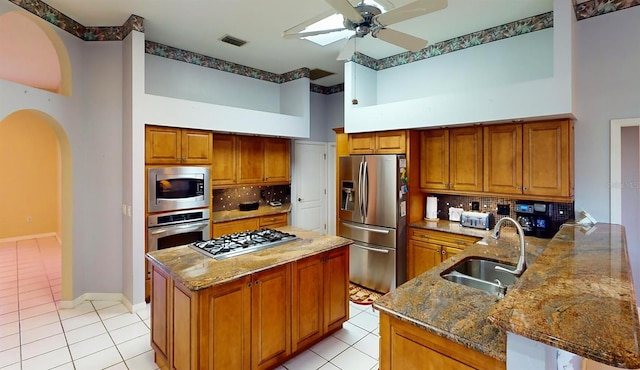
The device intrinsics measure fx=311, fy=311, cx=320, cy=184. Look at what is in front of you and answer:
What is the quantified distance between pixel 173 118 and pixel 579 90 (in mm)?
4402

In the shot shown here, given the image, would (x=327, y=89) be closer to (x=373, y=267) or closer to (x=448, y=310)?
(x=373, y=267)

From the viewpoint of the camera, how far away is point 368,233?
413cm

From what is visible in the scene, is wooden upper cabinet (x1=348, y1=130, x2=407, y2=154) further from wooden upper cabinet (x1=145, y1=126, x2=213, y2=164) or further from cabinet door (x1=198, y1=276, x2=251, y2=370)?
cabinet door (x1=198, y1=276, x2=251, y2=370)

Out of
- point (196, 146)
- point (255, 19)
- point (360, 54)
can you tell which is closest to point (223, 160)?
point (196, 146)

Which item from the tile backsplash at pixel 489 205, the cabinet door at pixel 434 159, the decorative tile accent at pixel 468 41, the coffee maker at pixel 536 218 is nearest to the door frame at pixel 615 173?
the tile backsplash at pixel 489 205

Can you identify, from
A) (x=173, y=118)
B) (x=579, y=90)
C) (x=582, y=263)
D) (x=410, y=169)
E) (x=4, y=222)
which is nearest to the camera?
(x=582, y=263)

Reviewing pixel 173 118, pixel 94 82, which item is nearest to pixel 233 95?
pixel 173 118

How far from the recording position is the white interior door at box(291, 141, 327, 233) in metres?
5.74

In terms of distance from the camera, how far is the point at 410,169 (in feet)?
13.0

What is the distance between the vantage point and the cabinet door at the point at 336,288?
282 cm

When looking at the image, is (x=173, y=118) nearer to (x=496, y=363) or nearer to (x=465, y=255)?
(x=465, y=255)

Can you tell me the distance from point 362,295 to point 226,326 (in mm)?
2301

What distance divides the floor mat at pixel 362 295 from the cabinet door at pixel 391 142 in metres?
1.86

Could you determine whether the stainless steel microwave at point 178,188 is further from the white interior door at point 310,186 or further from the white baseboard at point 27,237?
the white baseboard at point 27,237
